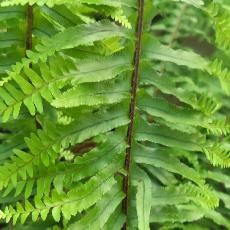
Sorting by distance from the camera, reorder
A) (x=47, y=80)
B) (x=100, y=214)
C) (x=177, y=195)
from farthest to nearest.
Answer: (x=177, y=195), (x=100, y=214), (x=47, y=80)

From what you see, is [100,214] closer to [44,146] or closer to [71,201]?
[71,201]

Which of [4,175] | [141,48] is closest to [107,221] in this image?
[4,175]

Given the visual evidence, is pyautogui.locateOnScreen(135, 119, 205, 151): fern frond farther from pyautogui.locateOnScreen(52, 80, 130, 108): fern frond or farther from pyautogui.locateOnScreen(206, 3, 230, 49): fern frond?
pyautogui.locateOnScreen(206, 3, 230, 49): fern frond

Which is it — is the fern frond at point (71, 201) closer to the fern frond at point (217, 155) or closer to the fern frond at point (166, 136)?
the fern frond at point (166, 136)

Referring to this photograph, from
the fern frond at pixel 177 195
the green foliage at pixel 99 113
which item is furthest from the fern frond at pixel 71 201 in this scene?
the fern frond at pixel 177 195

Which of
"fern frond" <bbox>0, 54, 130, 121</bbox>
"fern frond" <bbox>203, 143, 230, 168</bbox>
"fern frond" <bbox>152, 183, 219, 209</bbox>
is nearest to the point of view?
"fern frond" <bbox>0, 54, 130, 121</bbox>

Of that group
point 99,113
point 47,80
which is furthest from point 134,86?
point 47,80

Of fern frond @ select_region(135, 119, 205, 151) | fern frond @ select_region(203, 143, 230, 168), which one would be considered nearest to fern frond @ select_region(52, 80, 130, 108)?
fern frond @ select_region(135, 119, 205, 151)

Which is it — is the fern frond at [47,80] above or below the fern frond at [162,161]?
above
